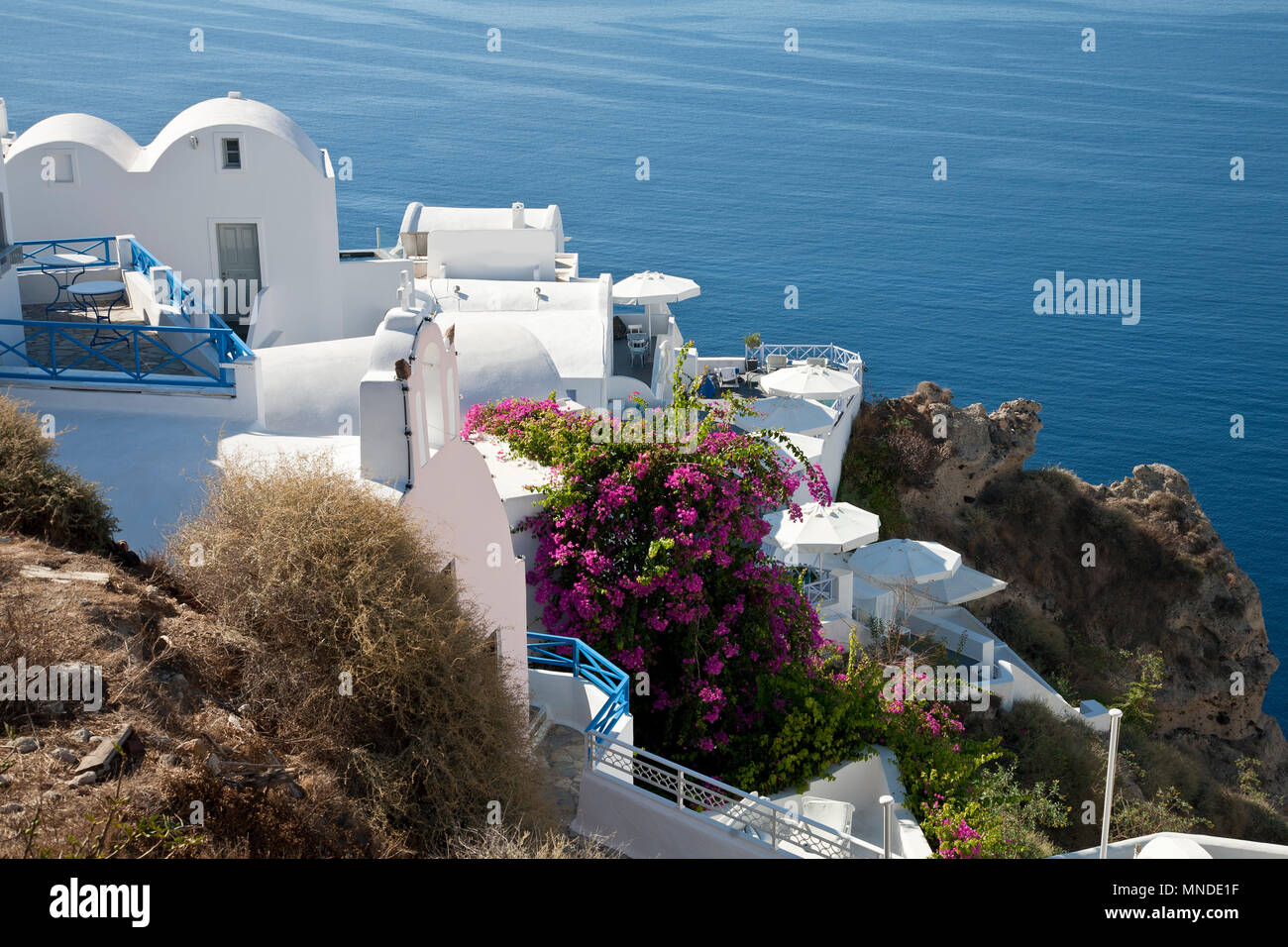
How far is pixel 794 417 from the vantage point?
30.8m

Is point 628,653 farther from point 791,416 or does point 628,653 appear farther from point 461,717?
point 791,416

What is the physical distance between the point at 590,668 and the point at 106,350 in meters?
8.83

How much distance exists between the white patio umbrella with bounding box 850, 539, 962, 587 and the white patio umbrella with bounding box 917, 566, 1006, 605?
0.37 m

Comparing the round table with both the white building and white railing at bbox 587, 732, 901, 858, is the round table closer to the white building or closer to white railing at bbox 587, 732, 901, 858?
the white building

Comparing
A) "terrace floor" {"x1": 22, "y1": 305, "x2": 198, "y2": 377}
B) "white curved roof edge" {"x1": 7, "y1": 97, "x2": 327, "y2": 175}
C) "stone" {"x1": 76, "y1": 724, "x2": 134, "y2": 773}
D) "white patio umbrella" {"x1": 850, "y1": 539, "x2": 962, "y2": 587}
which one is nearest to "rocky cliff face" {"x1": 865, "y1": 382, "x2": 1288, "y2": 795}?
"white patio umbrella" {"x1": 850, "y1": 539, "x2": 962, "y2": 587}

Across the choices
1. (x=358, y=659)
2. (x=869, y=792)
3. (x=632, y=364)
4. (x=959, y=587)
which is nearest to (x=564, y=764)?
(x=358, y=659)

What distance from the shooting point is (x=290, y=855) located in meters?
8.38

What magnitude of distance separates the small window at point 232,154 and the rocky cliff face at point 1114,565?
1976cm

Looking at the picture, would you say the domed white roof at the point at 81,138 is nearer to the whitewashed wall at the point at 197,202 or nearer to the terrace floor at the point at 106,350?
the whitewashed wall at the point at 197,202

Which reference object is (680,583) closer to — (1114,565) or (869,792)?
(869,792)

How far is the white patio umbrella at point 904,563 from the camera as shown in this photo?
25.5 metres

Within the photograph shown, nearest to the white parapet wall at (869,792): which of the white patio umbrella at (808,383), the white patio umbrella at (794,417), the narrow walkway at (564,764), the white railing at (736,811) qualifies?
the white railing at (736,811)

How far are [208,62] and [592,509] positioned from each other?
15815 centimetres
